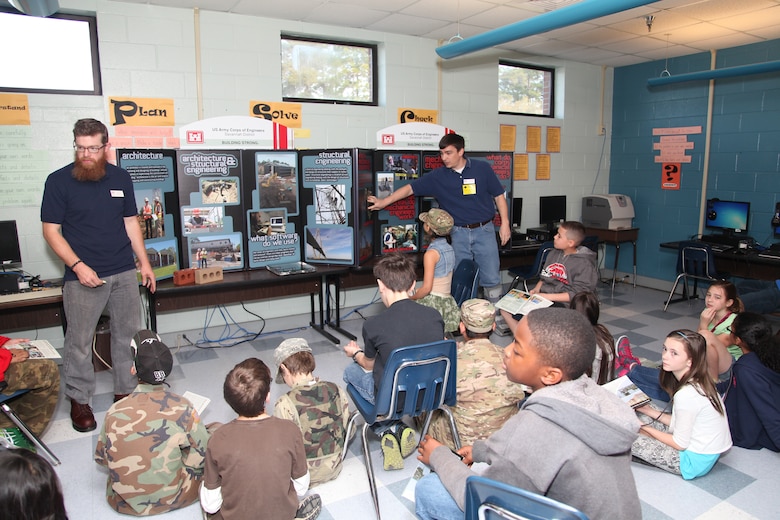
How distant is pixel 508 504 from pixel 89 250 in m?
2.85

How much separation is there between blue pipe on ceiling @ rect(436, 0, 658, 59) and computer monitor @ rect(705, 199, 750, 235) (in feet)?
12.1

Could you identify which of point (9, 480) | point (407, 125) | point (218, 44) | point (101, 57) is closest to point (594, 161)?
point (407, 125)

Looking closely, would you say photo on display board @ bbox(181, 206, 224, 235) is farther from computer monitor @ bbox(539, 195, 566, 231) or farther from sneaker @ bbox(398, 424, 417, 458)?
computer monitor @ bbox(539, 195, 566, 231)

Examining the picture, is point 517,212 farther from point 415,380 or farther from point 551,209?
point 415,380

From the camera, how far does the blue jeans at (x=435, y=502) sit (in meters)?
1.83

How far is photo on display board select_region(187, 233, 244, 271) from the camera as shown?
4.42 metres

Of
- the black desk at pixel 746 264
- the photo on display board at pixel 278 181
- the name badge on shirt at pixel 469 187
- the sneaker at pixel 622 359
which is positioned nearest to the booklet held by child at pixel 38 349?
the photo on display board at pixel 278 181

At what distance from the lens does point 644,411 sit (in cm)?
296

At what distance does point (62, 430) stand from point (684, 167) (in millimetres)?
6907

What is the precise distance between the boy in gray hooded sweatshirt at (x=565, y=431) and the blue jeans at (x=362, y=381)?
1.23 meters

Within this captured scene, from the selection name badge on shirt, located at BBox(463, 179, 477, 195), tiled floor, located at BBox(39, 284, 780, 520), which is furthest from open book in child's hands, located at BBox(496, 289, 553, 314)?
tiled floor, located at BBox(39, 284, 780, 520)

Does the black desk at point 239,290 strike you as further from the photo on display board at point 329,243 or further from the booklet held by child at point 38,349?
the booklet held by child at point 38,349

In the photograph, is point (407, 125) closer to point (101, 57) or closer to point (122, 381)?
point (101, 57)

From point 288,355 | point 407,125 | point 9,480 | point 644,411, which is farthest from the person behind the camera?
point 407,125
